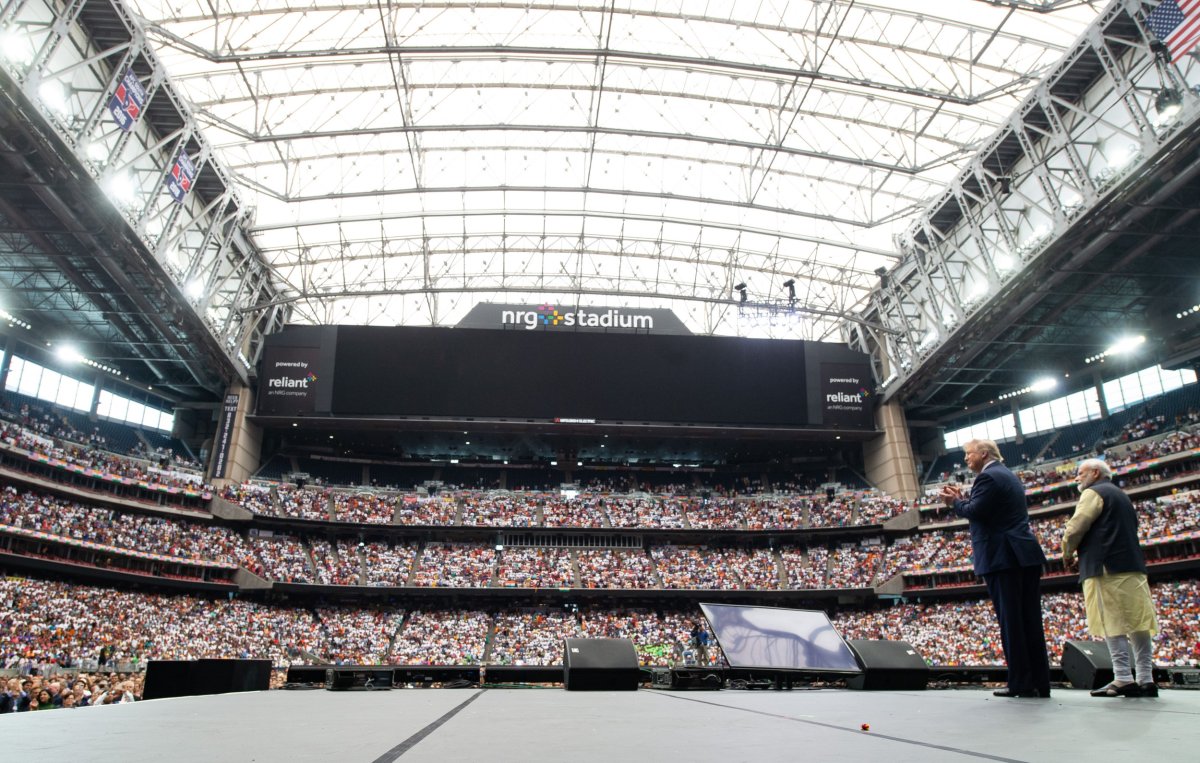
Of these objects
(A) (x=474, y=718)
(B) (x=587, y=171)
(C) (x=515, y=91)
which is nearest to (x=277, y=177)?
(C) (x=515, y=91)

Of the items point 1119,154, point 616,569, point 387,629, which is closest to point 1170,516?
point 1119,154

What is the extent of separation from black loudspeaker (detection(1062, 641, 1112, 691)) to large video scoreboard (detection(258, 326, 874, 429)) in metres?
34.6

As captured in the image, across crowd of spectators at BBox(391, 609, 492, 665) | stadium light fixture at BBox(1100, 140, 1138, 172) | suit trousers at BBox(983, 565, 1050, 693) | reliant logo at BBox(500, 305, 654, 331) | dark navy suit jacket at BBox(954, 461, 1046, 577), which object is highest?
reliant logo at BBox(500, 305, 654, 331)

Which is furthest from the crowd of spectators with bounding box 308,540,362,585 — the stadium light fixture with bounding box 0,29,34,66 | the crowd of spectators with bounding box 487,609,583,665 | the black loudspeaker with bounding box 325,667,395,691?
the black loudspeaker with bounding box 325,667,395,691

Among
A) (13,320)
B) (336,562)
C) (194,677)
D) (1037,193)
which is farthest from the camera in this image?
(336,562)

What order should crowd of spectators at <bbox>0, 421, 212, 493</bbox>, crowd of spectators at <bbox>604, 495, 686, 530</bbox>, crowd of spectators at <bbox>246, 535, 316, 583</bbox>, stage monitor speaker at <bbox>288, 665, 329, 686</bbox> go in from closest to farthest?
stage monitor speaker at <bbox>288, 665, 329, 686</bbox>
crowd of spectators at <bbox>0, 421, 212, 493</bbox>
crowd of spectators at <bbox>246, 535, 316, 583</bbox>
crowd of spectators at <bbox>604, 495, 686, 530</bbox>

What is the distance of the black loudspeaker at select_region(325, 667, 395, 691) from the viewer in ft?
36.8

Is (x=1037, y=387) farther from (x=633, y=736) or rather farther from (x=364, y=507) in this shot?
(x=633, y=736)

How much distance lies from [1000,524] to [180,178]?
30597 mm

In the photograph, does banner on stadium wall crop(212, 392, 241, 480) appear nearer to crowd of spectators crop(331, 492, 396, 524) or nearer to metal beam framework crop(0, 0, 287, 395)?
metal beam framework crop(0, 0, 287, 395)

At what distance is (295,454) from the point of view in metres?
49.2

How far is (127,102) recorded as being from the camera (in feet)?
78.1

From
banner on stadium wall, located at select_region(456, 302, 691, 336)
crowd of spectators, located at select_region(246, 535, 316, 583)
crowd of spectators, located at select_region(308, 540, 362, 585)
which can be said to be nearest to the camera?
crowd of spectators, located at select_region(246, 535, 316, 583)

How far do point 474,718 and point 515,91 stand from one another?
29.9 m
